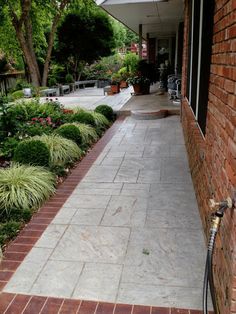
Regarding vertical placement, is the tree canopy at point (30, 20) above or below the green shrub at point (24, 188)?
above

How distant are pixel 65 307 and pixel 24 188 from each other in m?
1.80

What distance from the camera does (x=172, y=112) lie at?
8.66m

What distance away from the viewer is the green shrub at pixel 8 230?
2971 millimetres

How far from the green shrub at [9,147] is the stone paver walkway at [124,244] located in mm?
1151

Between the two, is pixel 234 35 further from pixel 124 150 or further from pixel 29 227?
pixel 124 150

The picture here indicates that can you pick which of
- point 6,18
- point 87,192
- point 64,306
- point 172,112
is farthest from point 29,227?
point 6,18

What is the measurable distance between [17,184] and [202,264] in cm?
217

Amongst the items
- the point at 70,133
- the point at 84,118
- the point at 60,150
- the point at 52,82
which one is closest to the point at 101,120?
the point at 84,118

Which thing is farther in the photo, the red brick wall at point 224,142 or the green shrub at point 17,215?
the green shrub at point 17,215

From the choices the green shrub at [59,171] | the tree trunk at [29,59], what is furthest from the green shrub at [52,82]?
the green shrub at [59,171]

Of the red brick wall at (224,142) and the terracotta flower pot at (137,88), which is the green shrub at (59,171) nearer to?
the red brick wall at (224,142)

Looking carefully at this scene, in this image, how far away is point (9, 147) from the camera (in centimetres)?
516

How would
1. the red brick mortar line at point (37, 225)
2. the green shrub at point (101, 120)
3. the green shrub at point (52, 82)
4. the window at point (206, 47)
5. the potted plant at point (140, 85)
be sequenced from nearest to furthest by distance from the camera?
the red brick mortar line at point (37, 225), the window at point (206, 47), the green shrub at point (101, 120), the potted plant at point (140, 85), the green shrub at point (52, 82)

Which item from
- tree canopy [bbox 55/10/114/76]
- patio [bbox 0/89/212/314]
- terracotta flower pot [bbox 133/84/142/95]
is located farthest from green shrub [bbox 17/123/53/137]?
tree canopy [bbox 55/10/114/76]
